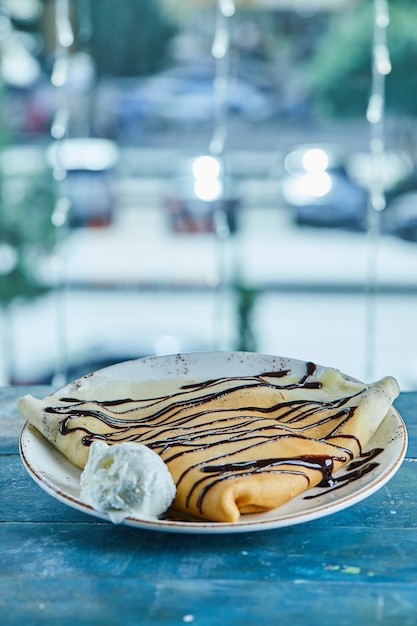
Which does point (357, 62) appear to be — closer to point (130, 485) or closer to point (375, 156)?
point (375, 156)

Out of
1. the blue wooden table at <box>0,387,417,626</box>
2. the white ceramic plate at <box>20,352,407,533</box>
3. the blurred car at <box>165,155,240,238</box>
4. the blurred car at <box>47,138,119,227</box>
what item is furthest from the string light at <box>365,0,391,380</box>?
Answer: the blue wooden table at <box>0,387,417,626</box>

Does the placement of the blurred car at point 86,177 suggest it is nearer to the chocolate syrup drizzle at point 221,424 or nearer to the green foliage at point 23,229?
the green foliage at point 23,229

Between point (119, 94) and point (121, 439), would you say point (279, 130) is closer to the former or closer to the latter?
point (119, 94)

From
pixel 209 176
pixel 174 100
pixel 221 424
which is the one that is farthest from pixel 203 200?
pixel 221 424

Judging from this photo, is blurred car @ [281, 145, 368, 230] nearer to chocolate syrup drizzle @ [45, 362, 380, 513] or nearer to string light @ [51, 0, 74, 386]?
string light @ [51, 0, 74, 386]

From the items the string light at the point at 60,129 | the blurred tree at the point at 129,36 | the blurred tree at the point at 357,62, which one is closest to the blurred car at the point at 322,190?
the blurred tree at the point at 357,62
